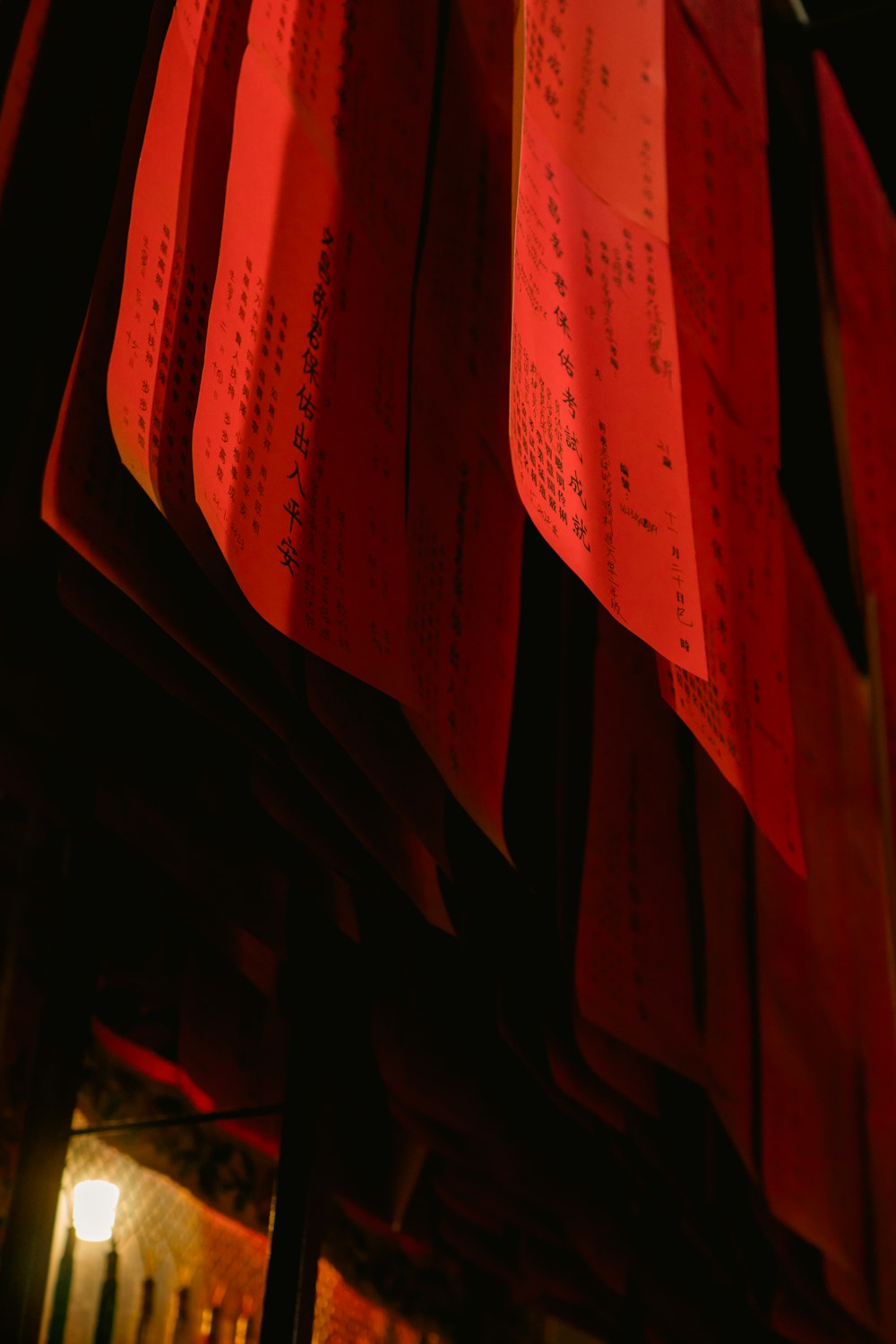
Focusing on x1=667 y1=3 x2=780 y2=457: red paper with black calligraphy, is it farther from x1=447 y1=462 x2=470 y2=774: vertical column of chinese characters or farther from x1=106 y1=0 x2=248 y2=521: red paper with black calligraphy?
x1=106 y1=0 x2=248 y2=521: red paper with black calligraphy

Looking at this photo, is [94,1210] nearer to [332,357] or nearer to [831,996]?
[831,996]

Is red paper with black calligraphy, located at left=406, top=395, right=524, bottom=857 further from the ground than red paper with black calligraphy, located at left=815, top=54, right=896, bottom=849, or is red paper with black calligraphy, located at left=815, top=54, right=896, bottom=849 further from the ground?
red paper with black calligraphy, located at left=815, top=54, right=896, bottom=849

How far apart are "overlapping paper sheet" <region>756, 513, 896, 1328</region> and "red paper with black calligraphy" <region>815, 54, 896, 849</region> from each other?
72mm

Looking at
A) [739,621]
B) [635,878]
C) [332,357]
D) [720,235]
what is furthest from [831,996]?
[332,357]

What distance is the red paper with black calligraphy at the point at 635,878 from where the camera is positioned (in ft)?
3.48

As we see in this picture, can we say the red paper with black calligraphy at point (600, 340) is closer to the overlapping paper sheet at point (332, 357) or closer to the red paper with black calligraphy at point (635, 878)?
the overlapping paper sheet at point (332, 357)

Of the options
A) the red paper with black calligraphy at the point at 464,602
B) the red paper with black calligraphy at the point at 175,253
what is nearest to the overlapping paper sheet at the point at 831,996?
the red paper with black calligraphy at the point at 464,602

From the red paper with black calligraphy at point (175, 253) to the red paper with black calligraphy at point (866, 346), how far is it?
103 centimetres

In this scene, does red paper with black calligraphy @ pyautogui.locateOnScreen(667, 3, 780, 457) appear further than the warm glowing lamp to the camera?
No

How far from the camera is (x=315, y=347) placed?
70cm

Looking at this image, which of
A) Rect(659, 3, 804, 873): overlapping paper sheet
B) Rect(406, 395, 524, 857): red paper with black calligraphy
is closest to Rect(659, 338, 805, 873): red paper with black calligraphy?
Rect(659, 3, 804, 873): overlapping paper sheet

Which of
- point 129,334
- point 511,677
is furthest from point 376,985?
point 129,334

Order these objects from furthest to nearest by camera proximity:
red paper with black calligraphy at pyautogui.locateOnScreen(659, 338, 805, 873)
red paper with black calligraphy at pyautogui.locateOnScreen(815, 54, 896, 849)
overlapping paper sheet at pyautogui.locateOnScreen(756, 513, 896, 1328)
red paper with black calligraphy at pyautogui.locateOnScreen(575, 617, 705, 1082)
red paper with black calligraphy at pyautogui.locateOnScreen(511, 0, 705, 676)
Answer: red paper with black calligraphy at pyautogui.locateOnScreen(815, 54, 896, 849) < overlapping paper sheet at pyautogui.locateOnScreen(756, 513, 896, 1328) < red paper with black calligraphy at pyautogui.locateOnScreen(575, 617, 705, 1082) < red paper with black calligraphy at pyautogui.locateOnScreen(659, 338, 805, 873) < red paper with black calligraphy at pyautogui.locateOnScreen(511, 0, 705, 676)

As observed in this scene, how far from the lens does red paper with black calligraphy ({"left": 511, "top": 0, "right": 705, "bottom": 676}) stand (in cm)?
69
